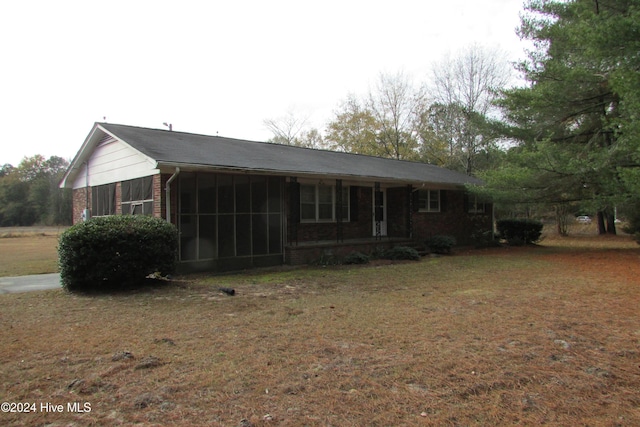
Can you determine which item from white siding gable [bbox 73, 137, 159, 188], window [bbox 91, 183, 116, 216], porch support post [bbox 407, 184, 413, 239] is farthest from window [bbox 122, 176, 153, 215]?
porch support post [bbox 407, 184, 413, 239]

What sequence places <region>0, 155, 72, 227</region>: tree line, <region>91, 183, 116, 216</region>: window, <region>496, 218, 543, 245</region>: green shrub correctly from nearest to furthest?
<region>91, 183, 116, 216</region>: window, <region>496, 218, 543, 245</region>: green shrub, <region>0, 155, 72, 227</region>: tree line

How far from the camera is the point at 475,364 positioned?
4.01 metres

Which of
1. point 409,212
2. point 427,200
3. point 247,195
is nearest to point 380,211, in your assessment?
point 409,212

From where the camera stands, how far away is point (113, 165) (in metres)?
12.3

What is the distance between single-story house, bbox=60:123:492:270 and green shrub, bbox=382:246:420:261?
1.89ft

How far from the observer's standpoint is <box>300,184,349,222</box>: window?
13.2 metres

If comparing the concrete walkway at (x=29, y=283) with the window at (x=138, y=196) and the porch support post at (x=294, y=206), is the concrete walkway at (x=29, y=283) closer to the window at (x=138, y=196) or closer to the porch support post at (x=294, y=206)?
the window at (x=138, y=196)

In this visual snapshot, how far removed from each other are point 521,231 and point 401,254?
8822mm

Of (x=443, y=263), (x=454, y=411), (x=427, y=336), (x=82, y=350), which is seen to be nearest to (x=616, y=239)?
(x=443, y=263)

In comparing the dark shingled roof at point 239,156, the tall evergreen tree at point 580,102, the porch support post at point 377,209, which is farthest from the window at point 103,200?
the tall evergreen tree at point 580,102

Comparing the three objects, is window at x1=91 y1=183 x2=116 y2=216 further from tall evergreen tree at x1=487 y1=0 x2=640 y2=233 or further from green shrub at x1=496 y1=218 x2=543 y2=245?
green shrub at x1=496 y1=218 x2=543 y2=245

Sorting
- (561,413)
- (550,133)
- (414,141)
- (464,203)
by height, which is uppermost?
(414,141)

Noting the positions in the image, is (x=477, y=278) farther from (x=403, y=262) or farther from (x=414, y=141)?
(x=414, y=141)

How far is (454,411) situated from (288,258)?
9.36 metres
